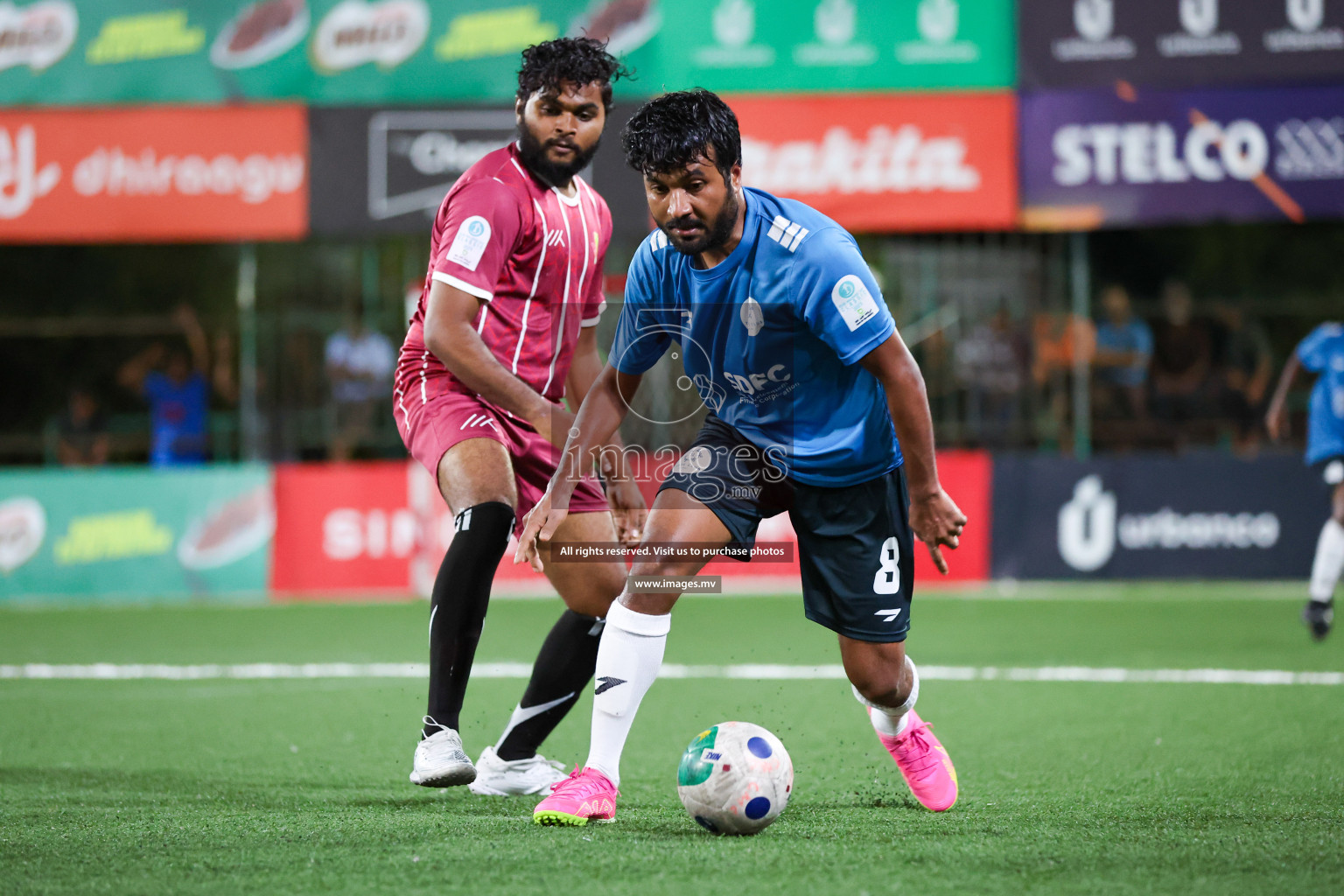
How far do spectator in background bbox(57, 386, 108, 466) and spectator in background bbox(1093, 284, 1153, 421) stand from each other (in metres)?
9.86

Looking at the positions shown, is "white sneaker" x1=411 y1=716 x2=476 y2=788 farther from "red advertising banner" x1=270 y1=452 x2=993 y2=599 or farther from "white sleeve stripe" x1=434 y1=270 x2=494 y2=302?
"red advertising banner" x1=270 y1=452 x2=993 y2=599

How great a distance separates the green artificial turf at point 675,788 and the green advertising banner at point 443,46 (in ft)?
18.9

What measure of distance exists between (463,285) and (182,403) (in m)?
10.5

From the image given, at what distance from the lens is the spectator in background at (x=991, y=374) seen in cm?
1337

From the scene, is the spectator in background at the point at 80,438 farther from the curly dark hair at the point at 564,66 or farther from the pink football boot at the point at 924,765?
the pink football boot at the point at 924,765

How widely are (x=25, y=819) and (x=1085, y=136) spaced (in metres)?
10.8

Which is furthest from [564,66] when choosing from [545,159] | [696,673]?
[696,673]

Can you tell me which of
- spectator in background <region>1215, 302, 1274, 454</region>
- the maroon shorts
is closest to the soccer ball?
the maroon shorts

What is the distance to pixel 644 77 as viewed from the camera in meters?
13.0

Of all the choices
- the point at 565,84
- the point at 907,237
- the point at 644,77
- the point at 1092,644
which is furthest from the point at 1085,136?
the point at 565,84

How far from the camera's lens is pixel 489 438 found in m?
4.75

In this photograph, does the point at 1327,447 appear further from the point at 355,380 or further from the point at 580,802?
the point at 355,380

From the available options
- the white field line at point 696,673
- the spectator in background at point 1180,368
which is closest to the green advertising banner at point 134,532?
the white field line at point 696,673

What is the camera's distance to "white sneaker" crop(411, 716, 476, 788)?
14.4ft
